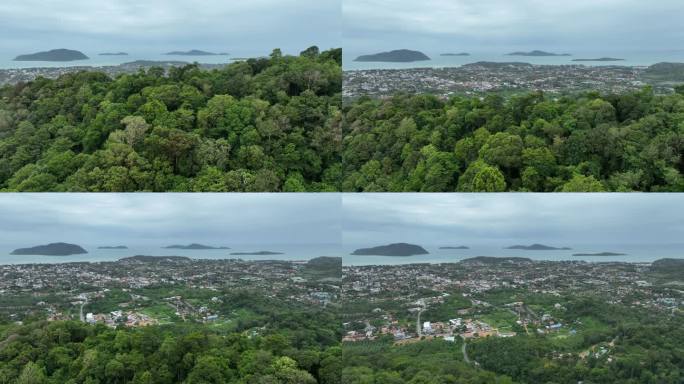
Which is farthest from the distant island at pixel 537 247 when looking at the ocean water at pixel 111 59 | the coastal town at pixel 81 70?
the coastal town at pixel 81 70

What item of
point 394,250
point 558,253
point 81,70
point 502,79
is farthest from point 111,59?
point 558,253

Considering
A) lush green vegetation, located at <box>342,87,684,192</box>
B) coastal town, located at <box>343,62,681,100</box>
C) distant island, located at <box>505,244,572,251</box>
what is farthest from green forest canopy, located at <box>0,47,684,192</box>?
distant island, located at <box>505,244,572,251</box>

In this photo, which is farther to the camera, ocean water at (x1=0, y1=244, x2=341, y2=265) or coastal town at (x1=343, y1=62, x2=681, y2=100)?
ocean water at (x1=0, y1=244, x2=341, y2=265)

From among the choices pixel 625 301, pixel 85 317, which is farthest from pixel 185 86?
pixel 625 301

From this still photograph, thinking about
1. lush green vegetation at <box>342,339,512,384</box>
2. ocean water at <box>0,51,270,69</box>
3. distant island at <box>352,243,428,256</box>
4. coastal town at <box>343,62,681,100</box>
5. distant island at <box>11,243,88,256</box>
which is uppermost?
ocean water at <box>0,51,270,69</box>

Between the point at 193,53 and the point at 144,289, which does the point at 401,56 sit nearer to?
the point at 193,53

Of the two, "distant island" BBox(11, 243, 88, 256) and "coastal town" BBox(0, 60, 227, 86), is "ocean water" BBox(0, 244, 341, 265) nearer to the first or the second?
"distant island" BBox(11, 243, 88, 256)
